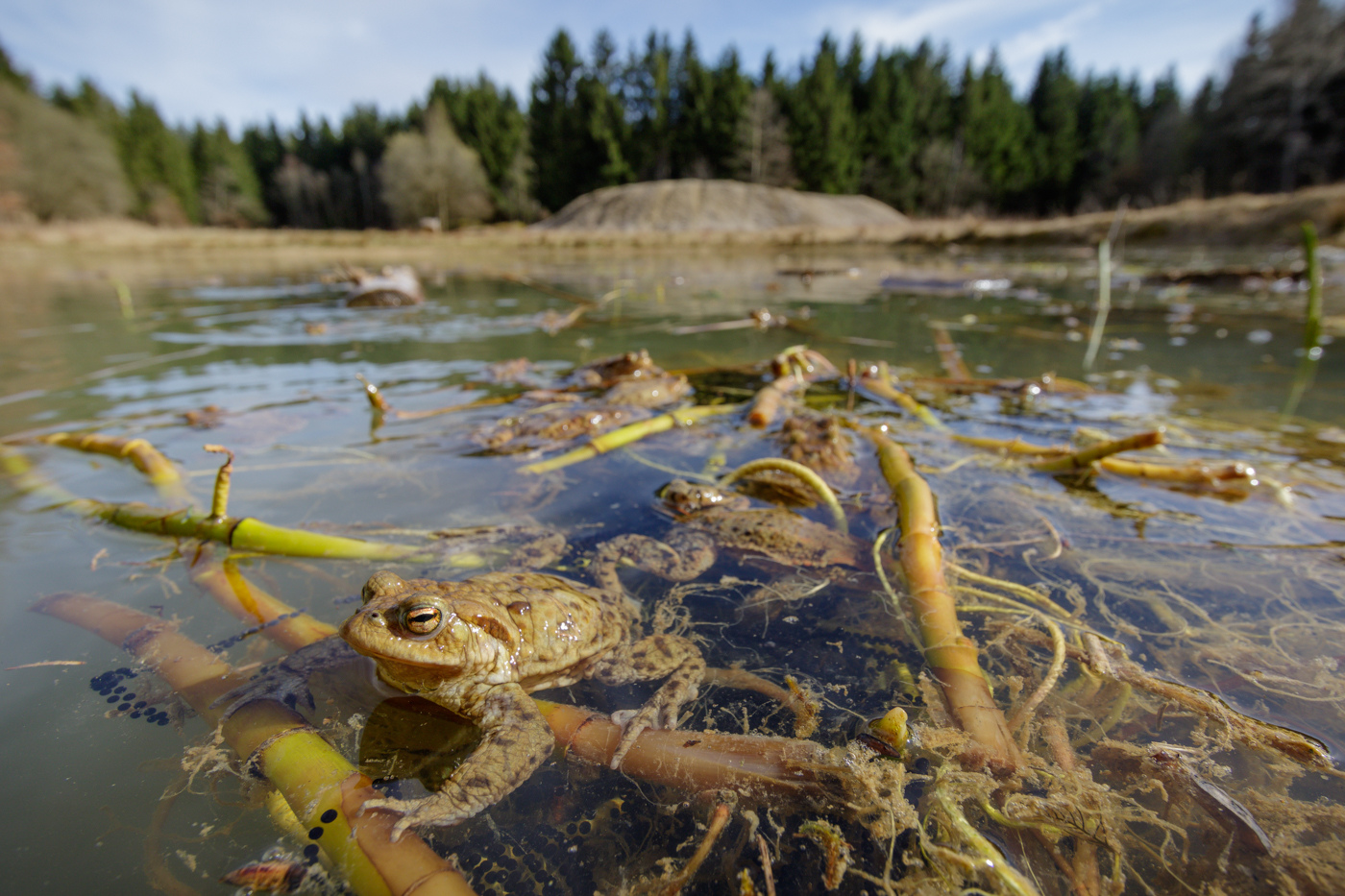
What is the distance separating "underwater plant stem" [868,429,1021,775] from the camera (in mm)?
1663

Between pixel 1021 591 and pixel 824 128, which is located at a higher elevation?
pixel 824 128

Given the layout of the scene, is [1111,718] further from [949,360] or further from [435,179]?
[435,179]

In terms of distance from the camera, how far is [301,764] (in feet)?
5.00

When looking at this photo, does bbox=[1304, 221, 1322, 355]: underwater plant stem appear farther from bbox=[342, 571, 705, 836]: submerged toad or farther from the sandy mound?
the sandy mound

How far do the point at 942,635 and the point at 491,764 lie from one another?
1.60 metres

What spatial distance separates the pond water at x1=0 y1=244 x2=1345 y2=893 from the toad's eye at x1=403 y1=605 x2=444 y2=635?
15.8 inches

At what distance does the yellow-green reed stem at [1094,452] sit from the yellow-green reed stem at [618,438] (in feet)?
7.94

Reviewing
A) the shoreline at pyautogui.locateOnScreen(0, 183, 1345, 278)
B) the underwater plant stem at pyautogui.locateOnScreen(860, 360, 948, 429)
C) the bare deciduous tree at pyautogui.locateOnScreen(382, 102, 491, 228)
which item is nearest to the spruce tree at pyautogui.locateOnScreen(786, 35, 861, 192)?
the shoreline at pyautogui.locateOnScreen(0, 183, 1345, 278)

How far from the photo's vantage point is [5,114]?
43.4m

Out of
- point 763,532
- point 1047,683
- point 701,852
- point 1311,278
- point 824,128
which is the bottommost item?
point 701,852

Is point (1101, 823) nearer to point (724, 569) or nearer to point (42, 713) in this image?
point (724, 569)

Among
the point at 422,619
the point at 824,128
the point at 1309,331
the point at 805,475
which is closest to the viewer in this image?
the point at 422,619

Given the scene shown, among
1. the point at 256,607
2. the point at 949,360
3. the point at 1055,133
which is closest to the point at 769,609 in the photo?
the point at 256,607

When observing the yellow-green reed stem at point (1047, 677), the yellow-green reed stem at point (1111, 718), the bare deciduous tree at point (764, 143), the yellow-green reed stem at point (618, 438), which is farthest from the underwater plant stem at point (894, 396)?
the bare deciduous tree at point (764, 143)
